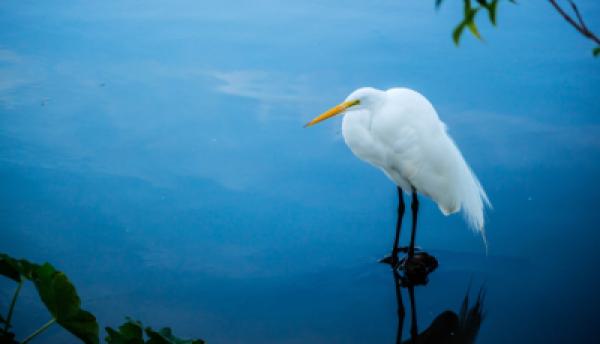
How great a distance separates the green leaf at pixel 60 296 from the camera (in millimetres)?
1188

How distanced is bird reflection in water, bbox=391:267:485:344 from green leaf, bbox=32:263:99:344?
3.60 ft

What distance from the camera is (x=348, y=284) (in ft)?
7.61

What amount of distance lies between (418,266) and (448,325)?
0.32m

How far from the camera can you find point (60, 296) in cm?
119

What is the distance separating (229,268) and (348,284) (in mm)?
448

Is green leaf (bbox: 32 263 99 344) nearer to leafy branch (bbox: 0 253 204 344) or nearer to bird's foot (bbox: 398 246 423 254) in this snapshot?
leafy branch (bbox: 0 253 204 344)

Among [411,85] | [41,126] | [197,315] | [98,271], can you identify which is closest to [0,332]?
[197,315]

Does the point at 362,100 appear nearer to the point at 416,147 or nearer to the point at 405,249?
the point at 416,147

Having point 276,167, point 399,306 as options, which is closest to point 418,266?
point 399,306

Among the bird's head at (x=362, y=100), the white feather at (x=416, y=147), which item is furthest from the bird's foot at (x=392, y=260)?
the bird's head at (x=362, y=100)

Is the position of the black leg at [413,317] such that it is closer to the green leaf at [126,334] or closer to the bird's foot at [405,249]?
the bird's foot at [405,249]

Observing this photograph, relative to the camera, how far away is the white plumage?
7.55ft

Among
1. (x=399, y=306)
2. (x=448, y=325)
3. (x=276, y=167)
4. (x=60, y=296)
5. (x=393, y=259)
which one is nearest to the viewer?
(x=60, y=296)

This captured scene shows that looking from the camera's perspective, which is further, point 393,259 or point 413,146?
point 393,259
